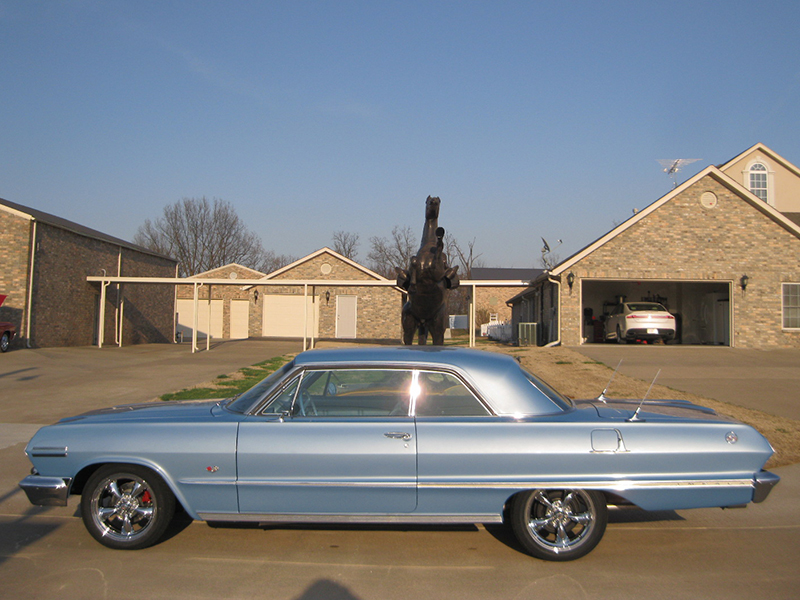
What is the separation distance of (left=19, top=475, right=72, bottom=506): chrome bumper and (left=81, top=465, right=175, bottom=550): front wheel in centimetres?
12

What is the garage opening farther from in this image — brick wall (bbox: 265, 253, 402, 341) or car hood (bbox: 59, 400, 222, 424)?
car hood (bbox: 59, 400, 222, 424)

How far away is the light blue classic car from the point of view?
3.85 m

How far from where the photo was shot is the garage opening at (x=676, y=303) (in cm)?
2456

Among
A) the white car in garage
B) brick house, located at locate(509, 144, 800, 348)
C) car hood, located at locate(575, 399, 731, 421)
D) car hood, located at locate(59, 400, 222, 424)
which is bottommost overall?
car hood, located at locate(59, 400, 222, 424)

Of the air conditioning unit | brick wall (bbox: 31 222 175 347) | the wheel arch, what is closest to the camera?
the wheel arch

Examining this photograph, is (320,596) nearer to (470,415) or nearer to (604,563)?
(470,415)

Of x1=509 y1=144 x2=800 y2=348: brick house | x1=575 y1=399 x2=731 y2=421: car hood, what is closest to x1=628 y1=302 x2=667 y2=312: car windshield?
x1=509 y1=144 x2=800 y2=348: brick house

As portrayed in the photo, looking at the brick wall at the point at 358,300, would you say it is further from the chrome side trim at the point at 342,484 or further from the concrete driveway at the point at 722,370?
the chrome side trim at the point at 342,484

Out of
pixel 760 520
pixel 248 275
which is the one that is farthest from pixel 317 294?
pixel 760 520

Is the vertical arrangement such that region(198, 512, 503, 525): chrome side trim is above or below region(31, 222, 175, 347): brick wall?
below

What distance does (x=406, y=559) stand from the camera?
4043 mm

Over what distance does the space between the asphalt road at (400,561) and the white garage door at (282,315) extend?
89.2ft

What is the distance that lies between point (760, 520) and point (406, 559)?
116 inches

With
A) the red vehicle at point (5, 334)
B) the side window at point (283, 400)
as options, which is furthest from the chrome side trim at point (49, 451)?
the red vehicle at point (5, 334)
